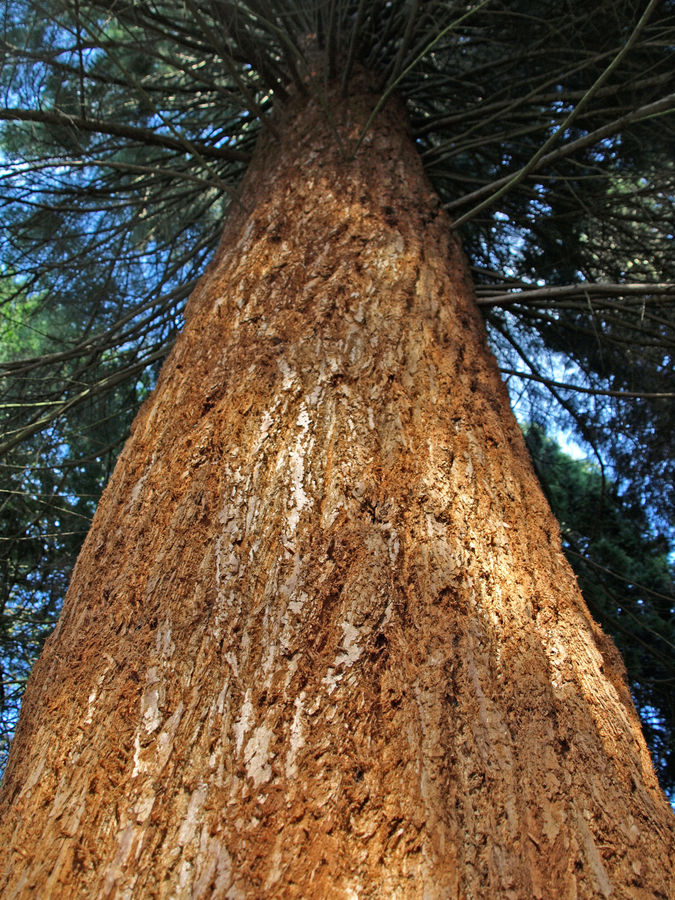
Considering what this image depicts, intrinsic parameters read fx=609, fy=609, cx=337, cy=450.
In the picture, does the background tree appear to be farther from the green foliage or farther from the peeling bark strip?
the peeling bark strip

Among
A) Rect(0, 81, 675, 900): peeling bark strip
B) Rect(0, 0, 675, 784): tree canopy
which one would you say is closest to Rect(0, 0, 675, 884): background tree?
Rect(0, 0, 675, 784): tree canopy

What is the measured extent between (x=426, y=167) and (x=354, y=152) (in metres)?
0.67

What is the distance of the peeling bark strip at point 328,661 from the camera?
0.78 m

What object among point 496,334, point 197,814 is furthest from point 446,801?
point 496,334

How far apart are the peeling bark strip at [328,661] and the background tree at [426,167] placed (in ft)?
2.88

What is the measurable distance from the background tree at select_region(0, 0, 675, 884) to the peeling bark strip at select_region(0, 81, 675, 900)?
0.88m

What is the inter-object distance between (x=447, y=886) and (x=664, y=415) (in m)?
3.07

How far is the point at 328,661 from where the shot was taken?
93cm

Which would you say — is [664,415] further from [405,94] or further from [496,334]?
[405,94]

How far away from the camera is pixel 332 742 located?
0.84 m

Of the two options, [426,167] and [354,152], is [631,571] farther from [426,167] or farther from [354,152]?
[354,152]

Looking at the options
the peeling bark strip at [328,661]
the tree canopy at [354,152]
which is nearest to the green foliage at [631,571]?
the tree canopy at [354,152]

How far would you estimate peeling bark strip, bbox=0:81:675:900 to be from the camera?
78 cm

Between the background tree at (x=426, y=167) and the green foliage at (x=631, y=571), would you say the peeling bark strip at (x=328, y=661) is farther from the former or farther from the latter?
the green foliage at (x=631, y=571)
